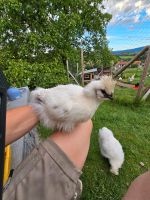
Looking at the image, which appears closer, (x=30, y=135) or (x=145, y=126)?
(x=30, y=135)

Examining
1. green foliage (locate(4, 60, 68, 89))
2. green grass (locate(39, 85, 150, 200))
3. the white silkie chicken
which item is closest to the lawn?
green grass (locate(39, 85, 150, 200))

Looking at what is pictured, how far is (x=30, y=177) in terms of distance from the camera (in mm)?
967

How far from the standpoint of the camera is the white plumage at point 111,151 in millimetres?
2123

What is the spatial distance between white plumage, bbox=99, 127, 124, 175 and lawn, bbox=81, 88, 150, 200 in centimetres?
5

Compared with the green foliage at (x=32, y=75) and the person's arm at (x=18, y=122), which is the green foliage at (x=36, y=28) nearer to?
the green foliage at (x=32, y=75)

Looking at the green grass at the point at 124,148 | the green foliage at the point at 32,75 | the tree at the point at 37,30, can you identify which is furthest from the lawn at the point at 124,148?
the tree at the point at 37,30

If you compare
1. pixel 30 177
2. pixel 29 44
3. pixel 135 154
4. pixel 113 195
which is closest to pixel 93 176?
pixel 113 195

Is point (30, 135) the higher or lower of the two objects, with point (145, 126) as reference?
higher

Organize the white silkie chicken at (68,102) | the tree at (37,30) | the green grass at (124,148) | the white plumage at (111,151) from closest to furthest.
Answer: the white silkie chicken at (68,102), the green grass at (124,148), the white plumage at (111,151), the tree at (37,30)

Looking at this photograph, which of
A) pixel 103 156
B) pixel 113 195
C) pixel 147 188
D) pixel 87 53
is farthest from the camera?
pixel 87 53

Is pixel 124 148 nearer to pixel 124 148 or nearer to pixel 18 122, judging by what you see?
pixel 124 148

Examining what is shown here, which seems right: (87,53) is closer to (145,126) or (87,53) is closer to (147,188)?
(145,126)

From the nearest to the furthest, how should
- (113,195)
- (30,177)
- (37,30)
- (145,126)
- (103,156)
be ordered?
(30,177)
(113,195)
(103,156)
(145,126)
(37,30)

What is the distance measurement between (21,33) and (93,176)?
3.70m
